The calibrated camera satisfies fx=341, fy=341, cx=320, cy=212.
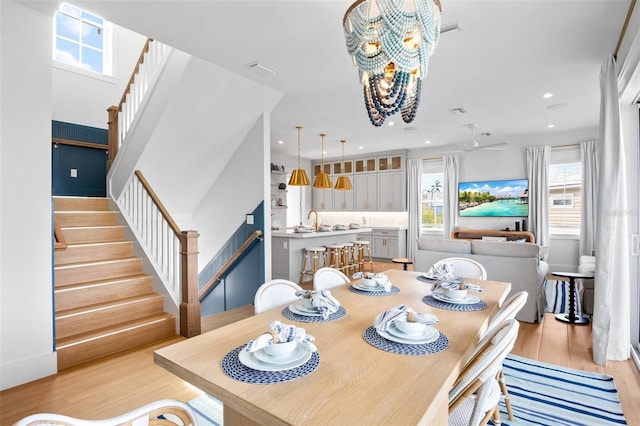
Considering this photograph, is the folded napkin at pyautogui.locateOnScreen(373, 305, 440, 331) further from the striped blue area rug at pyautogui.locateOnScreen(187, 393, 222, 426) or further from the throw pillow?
the throw pillow

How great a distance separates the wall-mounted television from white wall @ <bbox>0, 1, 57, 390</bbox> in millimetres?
7515

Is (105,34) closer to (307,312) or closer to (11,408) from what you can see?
(11,408)

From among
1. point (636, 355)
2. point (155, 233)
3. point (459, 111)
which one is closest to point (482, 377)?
point (636, 355)

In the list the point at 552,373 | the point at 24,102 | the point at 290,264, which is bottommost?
the point at 552,373

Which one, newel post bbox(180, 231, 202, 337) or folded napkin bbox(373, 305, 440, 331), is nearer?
folded napkin bbox(373, 305, 440, 331)

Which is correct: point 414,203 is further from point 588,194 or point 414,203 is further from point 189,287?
point 189,287

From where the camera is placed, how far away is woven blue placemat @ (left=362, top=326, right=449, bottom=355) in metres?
1.27

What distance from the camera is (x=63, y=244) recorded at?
289 centimetres

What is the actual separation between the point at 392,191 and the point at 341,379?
7923 mm

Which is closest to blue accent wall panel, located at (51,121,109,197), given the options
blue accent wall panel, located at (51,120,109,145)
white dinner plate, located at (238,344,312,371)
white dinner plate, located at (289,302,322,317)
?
blue accent wall panel, located at (51,120,109,145)

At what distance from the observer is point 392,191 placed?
8719mm

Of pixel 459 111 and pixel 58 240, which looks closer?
pixel 58 240

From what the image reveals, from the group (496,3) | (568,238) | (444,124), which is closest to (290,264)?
(444,124)

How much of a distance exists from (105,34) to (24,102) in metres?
4.29
